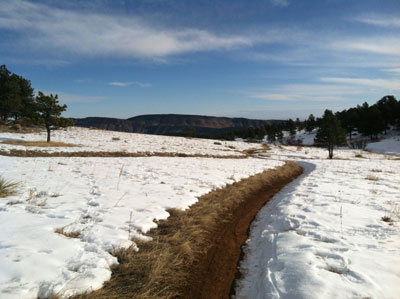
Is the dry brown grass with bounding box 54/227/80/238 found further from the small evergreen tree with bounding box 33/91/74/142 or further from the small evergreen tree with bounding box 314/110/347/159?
the small evergreen tree with bounding box 314/110/347/159

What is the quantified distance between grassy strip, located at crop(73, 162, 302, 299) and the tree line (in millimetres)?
23598

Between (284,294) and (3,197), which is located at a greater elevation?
(3,197)

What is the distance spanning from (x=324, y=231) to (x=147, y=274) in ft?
13.6

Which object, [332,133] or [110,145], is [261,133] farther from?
[110,145]

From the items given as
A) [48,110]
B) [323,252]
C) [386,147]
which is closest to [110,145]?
[48,110]

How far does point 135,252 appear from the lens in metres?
3.89

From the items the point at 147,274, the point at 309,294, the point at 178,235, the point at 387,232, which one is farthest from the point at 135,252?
the point at 387,232

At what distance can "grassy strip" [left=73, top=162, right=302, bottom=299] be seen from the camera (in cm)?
316

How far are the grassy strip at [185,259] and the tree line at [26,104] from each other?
77.4ft

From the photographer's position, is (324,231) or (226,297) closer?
(226,297)

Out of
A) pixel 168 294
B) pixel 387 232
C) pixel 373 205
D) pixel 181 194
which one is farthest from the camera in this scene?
pixel 181 194

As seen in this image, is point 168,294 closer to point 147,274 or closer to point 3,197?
point 147,274

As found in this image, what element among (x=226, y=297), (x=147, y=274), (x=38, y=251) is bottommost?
(x=226, y=297)

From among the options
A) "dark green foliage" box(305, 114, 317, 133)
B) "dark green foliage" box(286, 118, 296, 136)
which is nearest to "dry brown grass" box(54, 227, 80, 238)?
"dark green foliage" box(286, 118, 296, 136)
